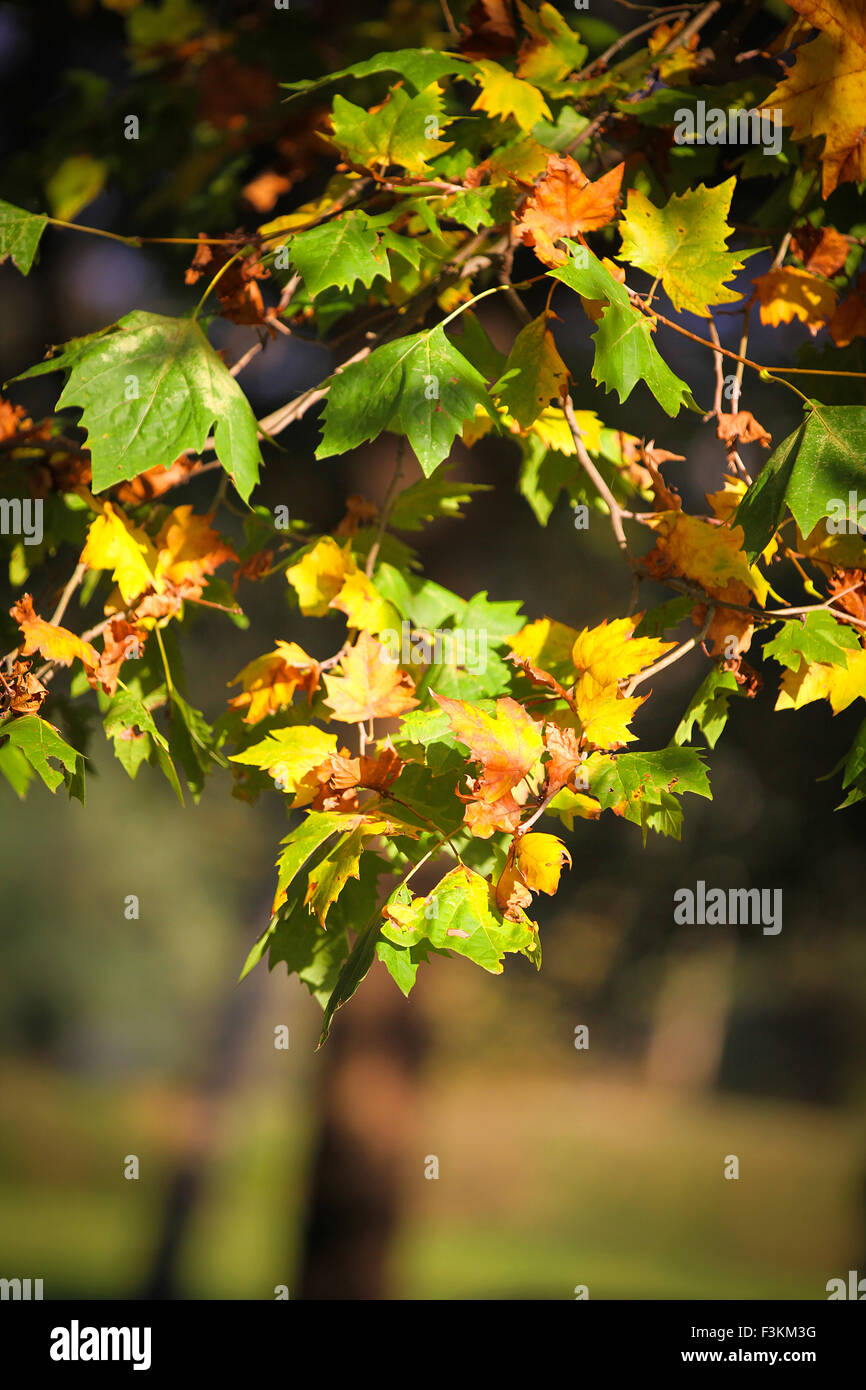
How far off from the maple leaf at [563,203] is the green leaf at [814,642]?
394 millimetres

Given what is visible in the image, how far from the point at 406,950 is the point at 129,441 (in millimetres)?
496

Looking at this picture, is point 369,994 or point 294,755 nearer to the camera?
point 294,755

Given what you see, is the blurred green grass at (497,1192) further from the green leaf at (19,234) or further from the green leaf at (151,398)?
the green leaf at (19,234)

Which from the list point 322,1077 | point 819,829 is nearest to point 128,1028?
point 322,1077

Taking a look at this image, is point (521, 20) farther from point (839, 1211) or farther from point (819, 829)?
point (839, 1211)

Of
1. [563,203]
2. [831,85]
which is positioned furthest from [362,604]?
[831,85]

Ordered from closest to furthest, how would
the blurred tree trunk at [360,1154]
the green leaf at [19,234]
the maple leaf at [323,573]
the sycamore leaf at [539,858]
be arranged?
the sycamore leaf at [539,858] < the green leaf at [19,234] < the maple leaf at [323,573] < the blurred tree trunk at [360,1154]

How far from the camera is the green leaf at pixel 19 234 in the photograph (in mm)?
923

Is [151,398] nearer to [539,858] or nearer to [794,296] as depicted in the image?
[539,858]

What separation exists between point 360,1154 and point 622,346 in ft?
7.76

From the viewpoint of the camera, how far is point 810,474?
791 mm

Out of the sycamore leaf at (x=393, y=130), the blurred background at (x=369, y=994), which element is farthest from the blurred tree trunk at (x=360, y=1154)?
the sycamore leaf at (x=393, y=130)

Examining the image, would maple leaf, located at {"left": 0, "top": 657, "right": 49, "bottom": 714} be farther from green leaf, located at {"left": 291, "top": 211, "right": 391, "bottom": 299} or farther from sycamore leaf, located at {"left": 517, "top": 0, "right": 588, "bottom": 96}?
sycamore leaf, located at {"left": 517, "top": 0, "right": 588, "bottom": 96}

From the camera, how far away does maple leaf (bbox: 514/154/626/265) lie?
2.69 ft
